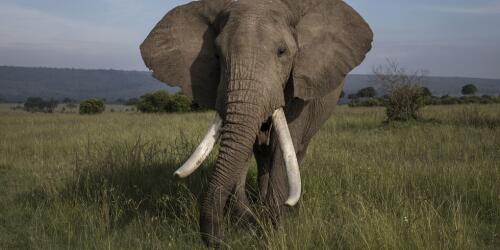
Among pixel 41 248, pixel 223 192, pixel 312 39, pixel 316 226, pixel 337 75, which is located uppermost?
pixel 312 39

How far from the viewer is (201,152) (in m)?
4.03

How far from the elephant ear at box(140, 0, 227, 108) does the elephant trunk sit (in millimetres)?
743

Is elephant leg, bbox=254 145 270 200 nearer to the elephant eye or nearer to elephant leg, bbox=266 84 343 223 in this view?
elephant leg, bbox=266 84 343 223

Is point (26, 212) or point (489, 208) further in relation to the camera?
point (26, 212)

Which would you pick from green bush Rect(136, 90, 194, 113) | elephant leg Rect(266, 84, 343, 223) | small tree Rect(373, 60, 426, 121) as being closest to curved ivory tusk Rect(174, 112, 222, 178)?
elephant leg Rect(266, 84, 343, 223)

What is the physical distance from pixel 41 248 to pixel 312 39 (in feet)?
10.8

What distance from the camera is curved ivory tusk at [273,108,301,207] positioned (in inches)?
153

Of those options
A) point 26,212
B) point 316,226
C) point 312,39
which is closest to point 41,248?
point 26,212

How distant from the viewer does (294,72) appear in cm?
474

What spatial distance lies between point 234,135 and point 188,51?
130 centimetres

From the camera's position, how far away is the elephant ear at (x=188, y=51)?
→ 16.1 feet

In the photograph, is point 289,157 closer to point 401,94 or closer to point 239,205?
point 239,205

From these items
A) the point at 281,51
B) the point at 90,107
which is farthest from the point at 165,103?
the point at 281,51

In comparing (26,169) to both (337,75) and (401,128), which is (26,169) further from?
(401,128)
